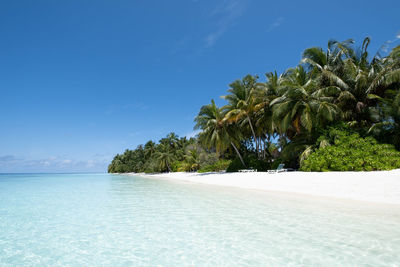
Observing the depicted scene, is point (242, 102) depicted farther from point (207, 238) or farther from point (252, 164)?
point (207, 238)

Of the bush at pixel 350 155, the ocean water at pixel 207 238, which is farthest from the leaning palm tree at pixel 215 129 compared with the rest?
the ocean water at pixel 207 238

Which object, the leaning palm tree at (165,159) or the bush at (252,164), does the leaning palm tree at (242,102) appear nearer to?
the bush at (252,164)

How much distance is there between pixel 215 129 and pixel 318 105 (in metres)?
10.2

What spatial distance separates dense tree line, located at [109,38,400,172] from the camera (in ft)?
42.7

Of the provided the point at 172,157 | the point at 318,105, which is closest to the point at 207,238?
the point at 318,105

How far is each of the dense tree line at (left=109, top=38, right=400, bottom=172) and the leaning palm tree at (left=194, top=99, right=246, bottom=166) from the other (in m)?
0.10

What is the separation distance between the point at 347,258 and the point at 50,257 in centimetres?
401

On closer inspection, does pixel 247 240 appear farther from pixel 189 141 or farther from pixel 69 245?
pixel 189 141

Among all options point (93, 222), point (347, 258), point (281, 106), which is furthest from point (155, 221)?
point (281, 106)

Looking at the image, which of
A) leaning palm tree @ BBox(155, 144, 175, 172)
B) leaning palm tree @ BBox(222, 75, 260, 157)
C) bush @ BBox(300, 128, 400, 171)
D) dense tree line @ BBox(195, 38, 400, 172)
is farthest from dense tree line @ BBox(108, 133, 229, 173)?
bush @ BBox(300, 128, 400, 171)

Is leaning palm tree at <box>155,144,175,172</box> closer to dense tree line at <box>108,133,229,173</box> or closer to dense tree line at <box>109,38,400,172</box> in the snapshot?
dense tree line at <box>108,133,229,173</box>

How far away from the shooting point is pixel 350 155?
12.3 m

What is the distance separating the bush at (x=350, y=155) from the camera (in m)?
11.3

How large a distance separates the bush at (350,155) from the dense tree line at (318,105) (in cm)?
9
